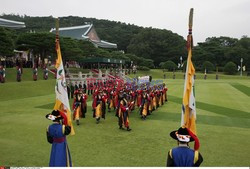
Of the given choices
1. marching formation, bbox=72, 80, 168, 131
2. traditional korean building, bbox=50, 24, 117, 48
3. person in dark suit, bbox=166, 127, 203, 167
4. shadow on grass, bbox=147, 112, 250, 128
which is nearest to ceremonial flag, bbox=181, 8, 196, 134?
person in dark suit, bbox=166, 127, 203, 167

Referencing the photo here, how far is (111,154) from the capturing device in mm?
7820

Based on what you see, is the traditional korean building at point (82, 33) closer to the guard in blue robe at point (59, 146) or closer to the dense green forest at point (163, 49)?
the dense green forest at point (163, 49)

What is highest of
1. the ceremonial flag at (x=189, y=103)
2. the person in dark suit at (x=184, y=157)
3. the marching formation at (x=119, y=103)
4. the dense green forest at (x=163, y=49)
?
the dense green forest at (x=163, y=49)

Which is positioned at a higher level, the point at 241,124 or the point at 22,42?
the point at 22,42

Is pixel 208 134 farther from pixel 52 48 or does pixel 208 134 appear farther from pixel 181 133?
pixel 52 48

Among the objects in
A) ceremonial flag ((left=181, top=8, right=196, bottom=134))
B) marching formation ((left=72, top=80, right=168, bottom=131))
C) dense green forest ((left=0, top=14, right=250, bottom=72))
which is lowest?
marching formation ((left=72, top=80, right=168, bottom=131))

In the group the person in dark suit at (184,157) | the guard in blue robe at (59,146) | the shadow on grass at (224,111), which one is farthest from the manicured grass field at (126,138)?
the person in dark suit at (184,157)

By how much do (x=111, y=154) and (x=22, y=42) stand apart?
24.6 metres

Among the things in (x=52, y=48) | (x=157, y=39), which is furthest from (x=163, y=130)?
(x=157, y=39)

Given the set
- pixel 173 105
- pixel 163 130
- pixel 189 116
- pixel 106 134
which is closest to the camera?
pixel 189 116

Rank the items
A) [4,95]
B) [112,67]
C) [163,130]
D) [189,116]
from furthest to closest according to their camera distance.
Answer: [112,67], [4,95], [163,130], [189,116]

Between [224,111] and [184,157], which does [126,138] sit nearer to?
[184,157]

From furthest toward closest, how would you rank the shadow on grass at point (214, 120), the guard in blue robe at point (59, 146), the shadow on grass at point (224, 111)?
the shadow on grass at point (224, 111) < the shadow on grass at point (214, 120) < the guard in blue robe at point (59, 146)

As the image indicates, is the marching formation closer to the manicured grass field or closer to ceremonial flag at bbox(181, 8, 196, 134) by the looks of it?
the manicured grass field
